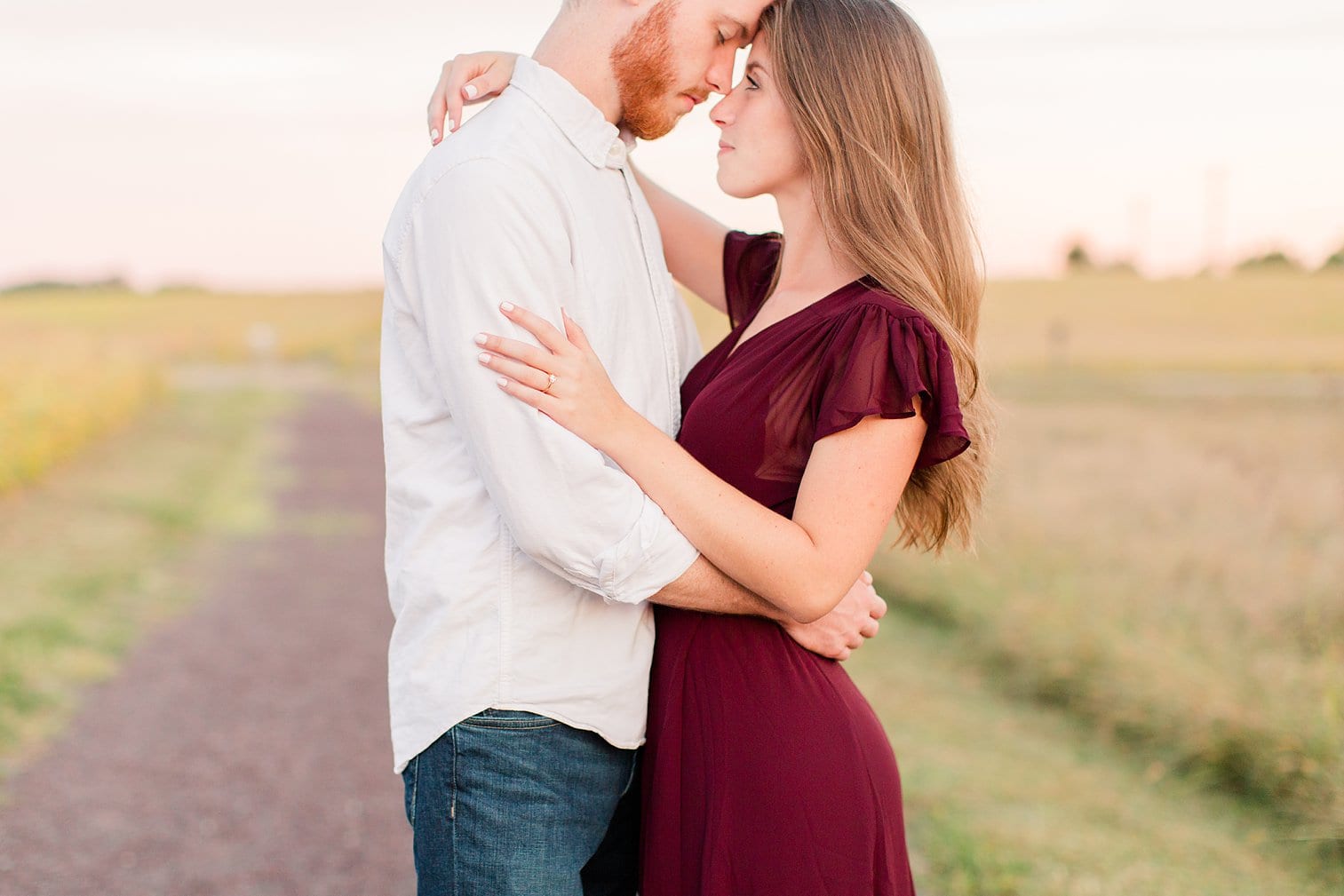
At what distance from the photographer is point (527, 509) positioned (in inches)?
70.9

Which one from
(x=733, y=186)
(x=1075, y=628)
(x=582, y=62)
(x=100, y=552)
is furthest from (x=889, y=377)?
(x=100, y=552)

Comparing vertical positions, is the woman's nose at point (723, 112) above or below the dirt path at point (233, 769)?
above

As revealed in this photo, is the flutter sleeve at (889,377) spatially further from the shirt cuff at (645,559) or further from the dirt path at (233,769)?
the dirt path at (233,769)

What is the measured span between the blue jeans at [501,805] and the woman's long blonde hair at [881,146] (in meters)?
0.95

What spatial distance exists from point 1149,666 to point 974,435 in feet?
11.7

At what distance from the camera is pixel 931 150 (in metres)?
2.20

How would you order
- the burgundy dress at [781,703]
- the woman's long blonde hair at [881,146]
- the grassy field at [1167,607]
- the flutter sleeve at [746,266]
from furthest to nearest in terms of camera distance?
the grassy field at [1167,607] → the flutter sleeve at [746,266] → the woman's long blonde hair at [881,146] → the burgundy dress at [781,703]

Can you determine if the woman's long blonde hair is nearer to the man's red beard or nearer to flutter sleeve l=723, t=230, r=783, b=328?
the man's red beard

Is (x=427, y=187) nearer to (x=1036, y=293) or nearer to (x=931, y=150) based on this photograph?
(x=931, y=150)

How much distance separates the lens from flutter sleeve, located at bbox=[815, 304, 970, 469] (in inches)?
77.7

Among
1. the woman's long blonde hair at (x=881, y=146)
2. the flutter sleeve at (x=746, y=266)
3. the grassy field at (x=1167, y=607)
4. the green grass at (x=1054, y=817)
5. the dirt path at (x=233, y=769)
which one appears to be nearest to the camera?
the woman's long blonde hair at (x=881, y=146)

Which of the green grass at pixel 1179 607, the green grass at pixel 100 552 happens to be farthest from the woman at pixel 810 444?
the green grass at pixel 100 552

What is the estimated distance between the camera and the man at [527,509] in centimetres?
181

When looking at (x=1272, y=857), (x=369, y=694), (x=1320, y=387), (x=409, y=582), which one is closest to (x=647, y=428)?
(x=409, y=582)
